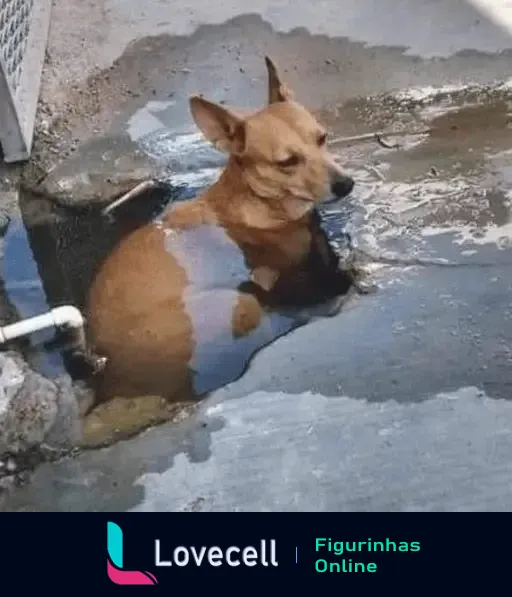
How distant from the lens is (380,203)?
4.80 meters

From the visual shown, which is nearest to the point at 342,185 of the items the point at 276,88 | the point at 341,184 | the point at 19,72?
the point at 341,184

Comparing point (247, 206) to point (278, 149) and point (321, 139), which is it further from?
point (321, 139)

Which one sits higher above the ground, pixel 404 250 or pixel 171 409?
pixel 404 250

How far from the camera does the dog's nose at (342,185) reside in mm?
4570

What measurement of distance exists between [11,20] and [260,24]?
54.0 inches

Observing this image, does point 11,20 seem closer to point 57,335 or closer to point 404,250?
point 57,335

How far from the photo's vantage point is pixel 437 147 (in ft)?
16.7

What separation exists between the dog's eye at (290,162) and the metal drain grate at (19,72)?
1387mm

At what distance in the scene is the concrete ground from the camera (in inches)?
142

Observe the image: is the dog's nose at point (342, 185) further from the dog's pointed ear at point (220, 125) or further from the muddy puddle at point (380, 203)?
the dog's pointed ear at point (220, 125)

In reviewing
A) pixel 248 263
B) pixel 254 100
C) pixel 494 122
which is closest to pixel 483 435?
pixel 248 263

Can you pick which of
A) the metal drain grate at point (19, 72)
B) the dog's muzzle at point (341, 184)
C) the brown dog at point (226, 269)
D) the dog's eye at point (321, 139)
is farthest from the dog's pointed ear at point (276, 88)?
the metal drain grate at point (19, 72)

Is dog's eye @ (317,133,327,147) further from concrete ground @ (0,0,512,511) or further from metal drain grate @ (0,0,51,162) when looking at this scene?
metal drain grate @ (0,0,51,162)
